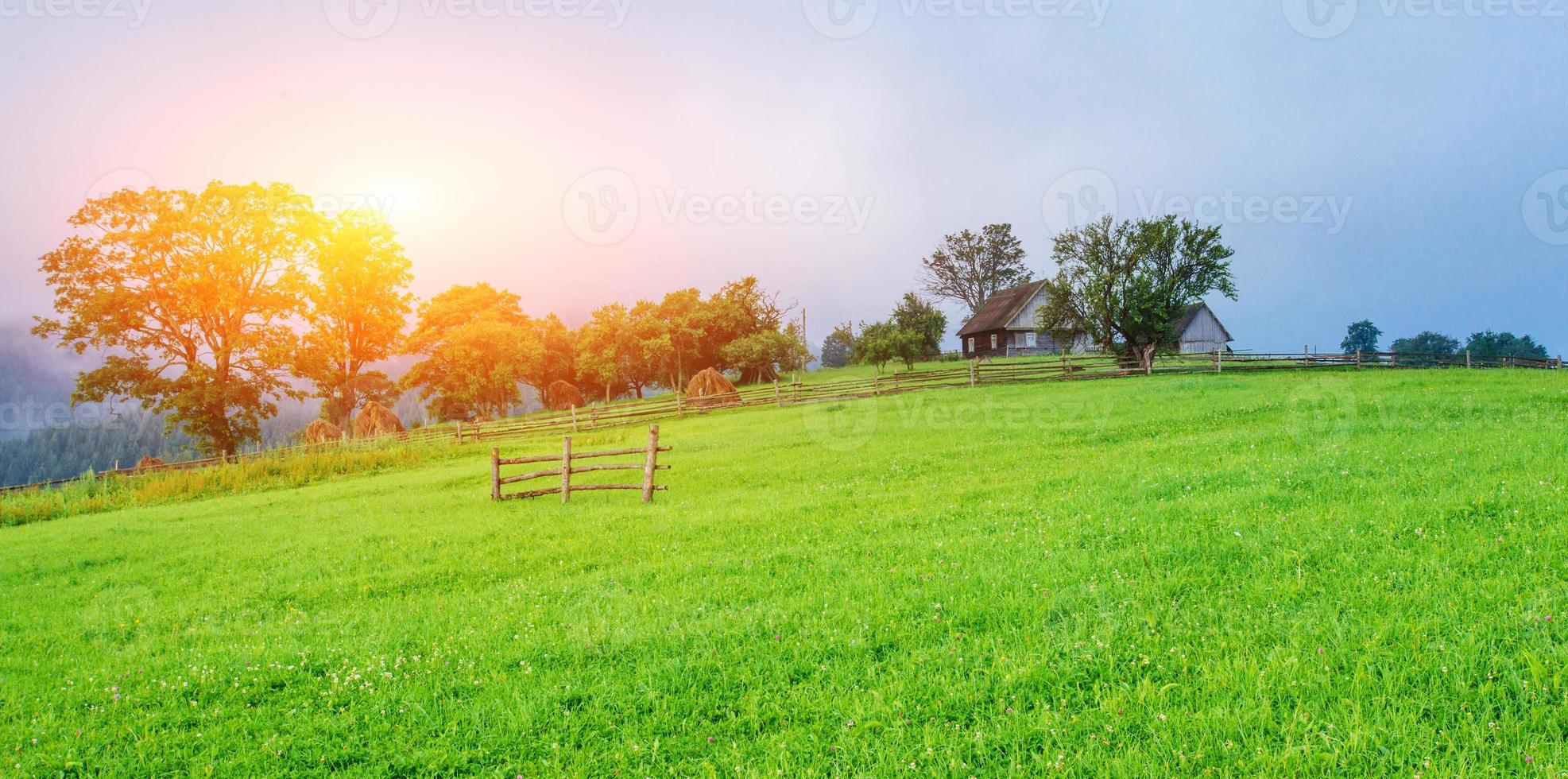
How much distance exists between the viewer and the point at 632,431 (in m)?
31.3

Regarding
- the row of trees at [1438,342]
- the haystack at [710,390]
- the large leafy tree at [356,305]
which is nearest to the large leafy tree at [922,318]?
the haystack at [710,390]

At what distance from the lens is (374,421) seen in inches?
1544

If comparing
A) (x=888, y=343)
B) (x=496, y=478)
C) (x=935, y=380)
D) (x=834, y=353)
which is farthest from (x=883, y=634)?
(x=834, y=353)

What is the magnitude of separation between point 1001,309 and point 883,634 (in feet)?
182

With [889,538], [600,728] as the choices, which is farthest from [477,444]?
[600,728]

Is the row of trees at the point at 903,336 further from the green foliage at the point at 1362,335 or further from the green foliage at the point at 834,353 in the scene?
the green foliage at the point at 1362,335

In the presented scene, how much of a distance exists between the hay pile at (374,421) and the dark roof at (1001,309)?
45914 millimetres

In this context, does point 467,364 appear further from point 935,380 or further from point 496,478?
point 496,478

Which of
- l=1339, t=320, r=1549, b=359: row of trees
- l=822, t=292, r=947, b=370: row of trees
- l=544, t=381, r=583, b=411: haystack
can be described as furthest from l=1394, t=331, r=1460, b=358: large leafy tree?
l=544, t=381, r=583, b=411: haystack

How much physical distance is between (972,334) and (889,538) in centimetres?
5561

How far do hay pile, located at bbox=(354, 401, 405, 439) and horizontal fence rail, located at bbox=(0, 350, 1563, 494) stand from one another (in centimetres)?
187

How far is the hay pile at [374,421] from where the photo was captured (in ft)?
127

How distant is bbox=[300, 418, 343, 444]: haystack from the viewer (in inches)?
1506

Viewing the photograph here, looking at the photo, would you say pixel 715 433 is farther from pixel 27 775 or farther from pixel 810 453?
pixel 27 775
